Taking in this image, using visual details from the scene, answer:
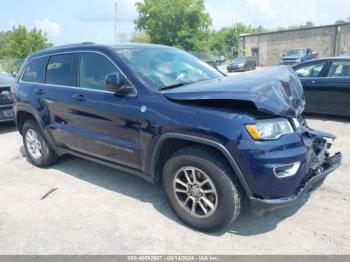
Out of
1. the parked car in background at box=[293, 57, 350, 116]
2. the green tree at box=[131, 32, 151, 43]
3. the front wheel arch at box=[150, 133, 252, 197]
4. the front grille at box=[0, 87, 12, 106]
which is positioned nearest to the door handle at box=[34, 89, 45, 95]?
the front wheel arch at box=[150, 133, 252, 197]

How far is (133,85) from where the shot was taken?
3.70 m

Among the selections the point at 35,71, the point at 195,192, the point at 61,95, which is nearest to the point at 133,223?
the point at 195,192

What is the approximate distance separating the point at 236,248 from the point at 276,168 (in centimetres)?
83

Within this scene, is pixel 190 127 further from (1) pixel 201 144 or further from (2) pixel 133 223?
(2) pixel 133 223

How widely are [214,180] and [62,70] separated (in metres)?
2.85

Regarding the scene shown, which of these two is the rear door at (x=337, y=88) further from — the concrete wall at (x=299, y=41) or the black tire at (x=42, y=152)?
the concrete wall at (x=299, y=41)

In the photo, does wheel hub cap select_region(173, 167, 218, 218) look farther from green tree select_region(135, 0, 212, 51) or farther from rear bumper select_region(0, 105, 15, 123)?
green tree select_region(135, 0, 212, 51)

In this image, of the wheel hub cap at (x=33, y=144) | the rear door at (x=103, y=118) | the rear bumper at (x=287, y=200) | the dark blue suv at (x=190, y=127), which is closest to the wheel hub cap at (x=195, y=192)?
the dark blue suv at (x=190, y=127)

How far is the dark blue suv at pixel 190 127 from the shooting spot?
296 cm

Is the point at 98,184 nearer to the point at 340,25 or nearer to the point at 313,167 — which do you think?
the point at 313,167

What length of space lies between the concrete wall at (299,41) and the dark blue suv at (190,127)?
126 ft

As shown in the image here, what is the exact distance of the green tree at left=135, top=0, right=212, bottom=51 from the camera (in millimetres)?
49406

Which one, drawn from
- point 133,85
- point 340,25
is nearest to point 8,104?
point 133,85

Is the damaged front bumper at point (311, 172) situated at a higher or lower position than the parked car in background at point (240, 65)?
lower
